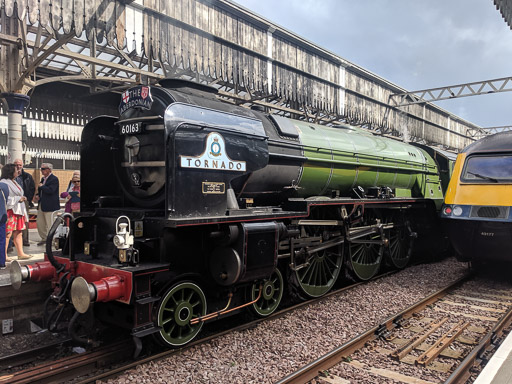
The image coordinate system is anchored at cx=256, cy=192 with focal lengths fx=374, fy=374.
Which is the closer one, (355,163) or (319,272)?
(319,272)

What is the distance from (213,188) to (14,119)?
4673mm

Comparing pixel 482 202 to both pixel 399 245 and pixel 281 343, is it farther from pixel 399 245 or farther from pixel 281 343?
pixel 281 343

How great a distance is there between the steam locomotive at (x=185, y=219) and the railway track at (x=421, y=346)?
52.4 inches

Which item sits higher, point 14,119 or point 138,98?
point 14,119

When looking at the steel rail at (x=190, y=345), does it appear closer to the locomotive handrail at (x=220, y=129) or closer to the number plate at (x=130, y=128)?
the locomotive handrail at (x=220, y=129)

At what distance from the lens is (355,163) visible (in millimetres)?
7000

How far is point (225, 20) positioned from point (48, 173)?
556 centimetres

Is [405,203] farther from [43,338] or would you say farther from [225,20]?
[43,338]

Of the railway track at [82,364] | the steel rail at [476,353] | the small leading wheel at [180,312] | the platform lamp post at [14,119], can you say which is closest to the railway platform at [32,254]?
the railway track at [82,364]

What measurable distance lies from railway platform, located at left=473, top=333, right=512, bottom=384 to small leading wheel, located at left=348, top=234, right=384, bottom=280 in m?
3.22

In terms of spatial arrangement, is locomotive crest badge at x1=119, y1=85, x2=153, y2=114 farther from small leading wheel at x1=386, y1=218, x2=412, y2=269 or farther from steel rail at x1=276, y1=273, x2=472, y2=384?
small leading wheel at x1=386, y1=218, x2=412, y2=269

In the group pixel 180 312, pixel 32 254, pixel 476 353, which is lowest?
pixel 476 353

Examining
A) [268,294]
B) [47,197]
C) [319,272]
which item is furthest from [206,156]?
[47,197]

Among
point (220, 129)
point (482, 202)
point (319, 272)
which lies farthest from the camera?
point (482, 202)
